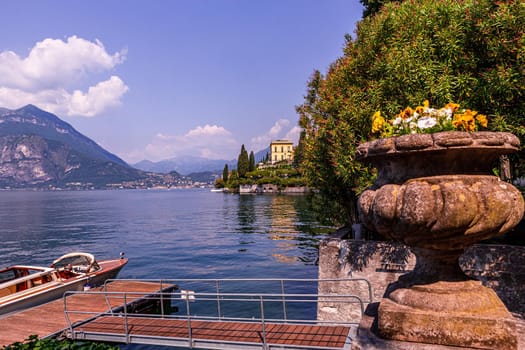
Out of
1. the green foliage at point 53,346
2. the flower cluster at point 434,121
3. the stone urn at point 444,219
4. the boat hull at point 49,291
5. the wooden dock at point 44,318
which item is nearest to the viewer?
the stone urn at point 444,219

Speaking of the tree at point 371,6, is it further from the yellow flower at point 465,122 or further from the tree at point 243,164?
the tree at point 243,164

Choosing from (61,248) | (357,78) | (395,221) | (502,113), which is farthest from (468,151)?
(61,248)

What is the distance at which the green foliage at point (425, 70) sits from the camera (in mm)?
10633

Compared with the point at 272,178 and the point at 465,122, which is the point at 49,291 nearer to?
the point at 465,122

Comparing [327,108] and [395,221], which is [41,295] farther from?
[395,221]

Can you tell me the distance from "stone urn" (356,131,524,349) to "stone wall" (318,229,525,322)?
6484 mm

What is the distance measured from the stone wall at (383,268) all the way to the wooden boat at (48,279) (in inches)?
496

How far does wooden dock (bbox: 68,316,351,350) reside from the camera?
10.0m

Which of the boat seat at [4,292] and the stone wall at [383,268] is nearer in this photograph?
the stone wall at [383,268]

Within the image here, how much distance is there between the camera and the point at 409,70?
477 inches

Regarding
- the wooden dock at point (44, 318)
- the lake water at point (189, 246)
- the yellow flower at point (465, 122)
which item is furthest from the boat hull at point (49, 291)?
the yellow flower at point (465, 122)

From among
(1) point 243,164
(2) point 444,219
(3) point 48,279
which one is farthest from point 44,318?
(1) point 243,164

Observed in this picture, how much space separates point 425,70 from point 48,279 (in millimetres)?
18661

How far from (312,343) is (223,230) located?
143 ft
